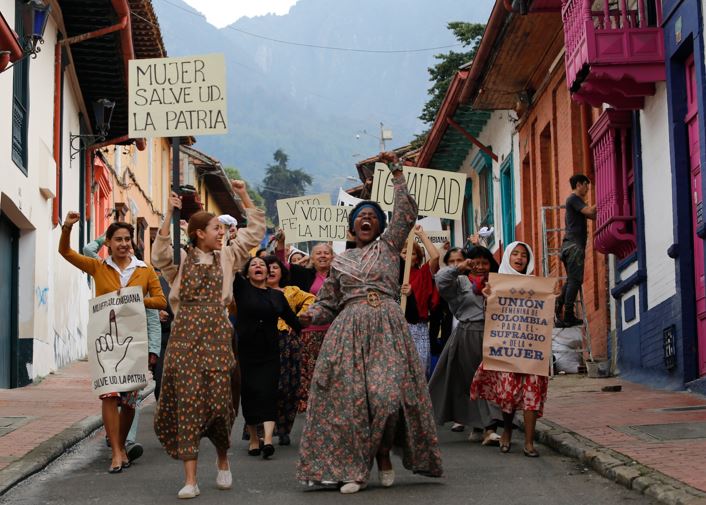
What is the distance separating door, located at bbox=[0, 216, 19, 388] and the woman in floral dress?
8673mm

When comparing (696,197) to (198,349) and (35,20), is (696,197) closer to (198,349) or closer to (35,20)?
(198,349)

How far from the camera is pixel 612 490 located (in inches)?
300

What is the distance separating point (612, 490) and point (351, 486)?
1.51 meters

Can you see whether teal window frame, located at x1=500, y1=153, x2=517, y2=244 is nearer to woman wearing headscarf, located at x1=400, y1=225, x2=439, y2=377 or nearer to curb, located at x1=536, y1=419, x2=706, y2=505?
woman wearing headscarf, located at x1=400, y1=225, x2=439, y2=377

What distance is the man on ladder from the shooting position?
583 inches

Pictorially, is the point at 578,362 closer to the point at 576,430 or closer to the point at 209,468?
the point at 576,430

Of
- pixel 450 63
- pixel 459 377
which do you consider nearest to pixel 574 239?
pixel 459 377

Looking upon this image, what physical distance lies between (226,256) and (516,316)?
9.04 feet

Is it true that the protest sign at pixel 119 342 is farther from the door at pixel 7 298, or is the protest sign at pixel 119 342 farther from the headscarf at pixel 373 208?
the door at pixel 7 298

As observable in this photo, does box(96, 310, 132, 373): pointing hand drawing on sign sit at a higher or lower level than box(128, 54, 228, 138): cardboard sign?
lower

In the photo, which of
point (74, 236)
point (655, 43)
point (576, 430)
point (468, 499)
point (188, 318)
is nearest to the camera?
point (468, 499)

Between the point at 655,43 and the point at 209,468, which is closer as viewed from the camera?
the point at 209,468

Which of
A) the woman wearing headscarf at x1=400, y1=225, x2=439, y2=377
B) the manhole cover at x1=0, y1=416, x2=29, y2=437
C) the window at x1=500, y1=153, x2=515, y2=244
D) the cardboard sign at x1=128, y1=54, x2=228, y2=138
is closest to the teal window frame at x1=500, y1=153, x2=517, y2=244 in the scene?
the window at x1=500, y1=153, x2=515, y2=244

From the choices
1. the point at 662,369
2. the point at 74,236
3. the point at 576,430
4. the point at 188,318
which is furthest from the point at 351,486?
the point at 74,236
